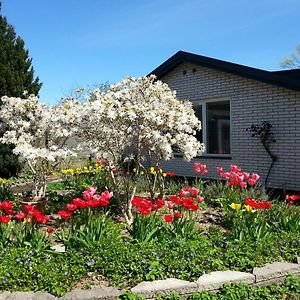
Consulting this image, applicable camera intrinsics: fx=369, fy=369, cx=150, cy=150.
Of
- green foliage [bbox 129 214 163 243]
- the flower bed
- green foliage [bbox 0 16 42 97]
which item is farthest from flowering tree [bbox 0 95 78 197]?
green foliage [bbox 0 16 42 97]

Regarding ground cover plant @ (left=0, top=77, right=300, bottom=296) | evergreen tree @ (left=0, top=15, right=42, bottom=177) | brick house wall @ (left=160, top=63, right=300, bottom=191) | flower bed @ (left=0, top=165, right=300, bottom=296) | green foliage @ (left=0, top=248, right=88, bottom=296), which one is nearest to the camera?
green foliage @ (left=0, top=248, right=88, bottom=296)

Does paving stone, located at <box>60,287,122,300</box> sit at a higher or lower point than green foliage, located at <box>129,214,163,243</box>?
lower

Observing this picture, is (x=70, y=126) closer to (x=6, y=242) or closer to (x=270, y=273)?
(x=6, y=242)

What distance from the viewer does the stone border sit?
3143 millimetres

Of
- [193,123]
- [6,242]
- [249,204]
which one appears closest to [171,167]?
[193,123]

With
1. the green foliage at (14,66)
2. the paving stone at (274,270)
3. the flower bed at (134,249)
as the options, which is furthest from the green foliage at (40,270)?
the green foliage at (14,66)

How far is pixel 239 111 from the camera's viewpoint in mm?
9992

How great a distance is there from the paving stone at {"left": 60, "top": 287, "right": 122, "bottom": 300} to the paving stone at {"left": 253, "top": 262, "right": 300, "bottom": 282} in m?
1.38

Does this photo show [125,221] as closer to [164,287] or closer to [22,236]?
[22,236]

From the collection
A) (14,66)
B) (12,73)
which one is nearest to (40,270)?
(12,73)

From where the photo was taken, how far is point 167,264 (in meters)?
3.59

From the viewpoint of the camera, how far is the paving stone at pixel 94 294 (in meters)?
3.12

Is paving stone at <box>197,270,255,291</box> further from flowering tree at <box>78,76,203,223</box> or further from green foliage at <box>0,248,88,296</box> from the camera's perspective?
flowering tree at <box>78,76,203,223</box>

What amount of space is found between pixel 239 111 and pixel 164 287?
24.4 ft
